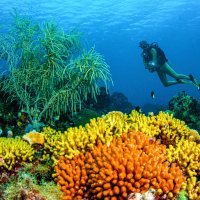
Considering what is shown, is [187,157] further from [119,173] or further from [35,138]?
[35,138]

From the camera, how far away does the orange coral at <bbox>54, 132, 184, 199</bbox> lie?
12.7 feet

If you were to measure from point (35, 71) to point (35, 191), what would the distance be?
584 cm

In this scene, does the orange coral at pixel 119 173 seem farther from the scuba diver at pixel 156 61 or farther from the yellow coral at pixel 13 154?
the scuba diver at pixel 156 61

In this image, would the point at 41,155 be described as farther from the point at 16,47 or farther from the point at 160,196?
the point at 16,47

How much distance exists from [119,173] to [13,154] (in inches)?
104

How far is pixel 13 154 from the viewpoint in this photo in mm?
5734

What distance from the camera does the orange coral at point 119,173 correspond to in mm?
3861

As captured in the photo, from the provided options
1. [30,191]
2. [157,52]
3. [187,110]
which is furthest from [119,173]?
[157,52]

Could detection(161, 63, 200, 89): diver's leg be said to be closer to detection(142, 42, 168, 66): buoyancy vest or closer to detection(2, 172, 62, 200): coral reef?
detection(142, 42, 168, 66): buoyancy vest

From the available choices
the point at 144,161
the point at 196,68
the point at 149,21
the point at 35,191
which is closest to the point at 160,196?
the point at 144,161

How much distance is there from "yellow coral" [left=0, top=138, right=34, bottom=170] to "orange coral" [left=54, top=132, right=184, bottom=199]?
141cm

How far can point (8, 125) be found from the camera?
398 inches

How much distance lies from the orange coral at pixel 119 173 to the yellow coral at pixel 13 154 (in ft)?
4.62

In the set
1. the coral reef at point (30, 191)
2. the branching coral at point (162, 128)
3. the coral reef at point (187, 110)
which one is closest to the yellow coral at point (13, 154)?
the coral reef at point (30, 191)
